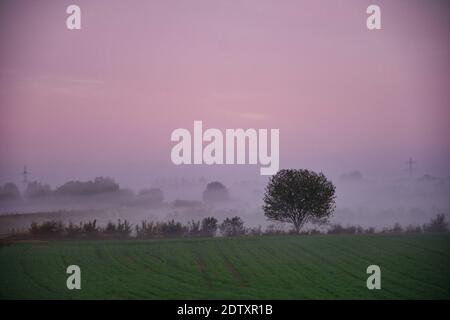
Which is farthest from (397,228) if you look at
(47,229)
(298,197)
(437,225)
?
(47,229)

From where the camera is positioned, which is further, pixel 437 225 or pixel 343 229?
pixel 343 229

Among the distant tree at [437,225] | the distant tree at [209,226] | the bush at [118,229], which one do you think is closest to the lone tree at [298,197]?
the distant tree at [209,226]

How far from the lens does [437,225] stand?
634 inches

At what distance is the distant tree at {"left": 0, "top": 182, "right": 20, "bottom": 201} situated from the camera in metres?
15.4

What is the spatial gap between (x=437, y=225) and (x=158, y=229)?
6078 mm

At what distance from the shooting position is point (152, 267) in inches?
617

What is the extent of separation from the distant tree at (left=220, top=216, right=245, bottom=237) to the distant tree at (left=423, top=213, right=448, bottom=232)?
400 centimetres

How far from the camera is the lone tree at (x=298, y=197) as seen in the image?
55.5 feet

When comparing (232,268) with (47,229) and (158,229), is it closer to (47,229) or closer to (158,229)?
(158,229)

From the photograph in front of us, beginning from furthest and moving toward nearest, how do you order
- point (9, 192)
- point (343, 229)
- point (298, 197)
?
point (298, 197) → point (343, 229) → point (9, 192)

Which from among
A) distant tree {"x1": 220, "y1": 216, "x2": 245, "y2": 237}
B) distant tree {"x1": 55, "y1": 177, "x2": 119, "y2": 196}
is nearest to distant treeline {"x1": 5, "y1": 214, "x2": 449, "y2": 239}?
distant tree {"x1": 220, "y1": 216, "x2": 245, "y2": 237}

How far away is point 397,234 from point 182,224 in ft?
15.9
